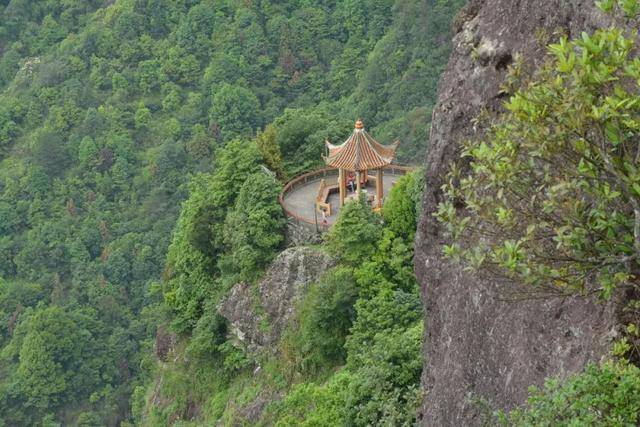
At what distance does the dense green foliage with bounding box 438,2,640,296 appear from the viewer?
7.57m

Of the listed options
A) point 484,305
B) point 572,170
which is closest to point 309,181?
point 484,305

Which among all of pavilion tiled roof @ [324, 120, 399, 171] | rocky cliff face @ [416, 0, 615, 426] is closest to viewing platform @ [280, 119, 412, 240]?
pavilion tiled roof @ [324, 120, 399, 171]

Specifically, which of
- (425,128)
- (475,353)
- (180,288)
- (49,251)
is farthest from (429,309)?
(49,251)

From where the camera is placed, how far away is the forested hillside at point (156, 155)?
28.0 m

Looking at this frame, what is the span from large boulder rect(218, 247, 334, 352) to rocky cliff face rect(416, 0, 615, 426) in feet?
34.3

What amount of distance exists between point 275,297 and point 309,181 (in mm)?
4461

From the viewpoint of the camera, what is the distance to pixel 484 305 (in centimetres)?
1232

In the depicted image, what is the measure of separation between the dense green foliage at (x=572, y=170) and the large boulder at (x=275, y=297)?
15187mm

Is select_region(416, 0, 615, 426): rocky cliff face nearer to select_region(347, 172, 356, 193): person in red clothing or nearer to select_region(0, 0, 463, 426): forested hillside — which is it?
select_region(0, 0, 463, 426): forested hillside

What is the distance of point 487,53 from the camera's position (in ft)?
42.3

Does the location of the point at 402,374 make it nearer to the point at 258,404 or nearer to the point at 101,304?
the point at 258,404

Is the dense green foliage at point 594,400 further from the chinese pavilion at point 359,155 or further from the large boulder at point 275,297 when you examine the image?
the chinese pavilion at point 359,155

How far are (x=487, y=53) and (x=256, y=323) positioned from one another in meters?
13.9

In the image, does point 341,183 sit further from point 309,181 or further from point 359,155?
point 309,181
